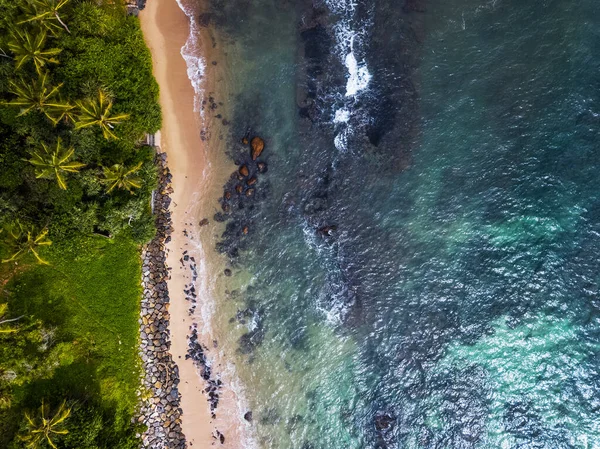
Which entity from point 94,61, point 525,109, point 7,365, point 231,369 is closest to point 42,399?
point 7,365

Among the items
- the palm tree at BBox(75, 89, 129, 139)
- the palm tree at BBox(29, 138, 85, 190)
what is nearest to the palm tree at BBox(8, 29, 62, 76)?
the palm tree at BBox(75, 89, 129, 139)

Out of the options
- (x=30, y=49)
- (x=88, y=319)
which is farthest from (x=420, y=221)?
(x=30, y=49)

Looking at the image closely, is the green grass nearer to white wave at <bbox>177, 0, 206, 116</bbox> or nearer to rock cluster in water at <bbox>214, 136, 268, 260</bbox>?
rock cluster in water at <bbox>214, 136, 268, 260</bbox>

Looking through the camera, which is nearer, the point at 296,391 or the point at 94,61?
the point at 94,61

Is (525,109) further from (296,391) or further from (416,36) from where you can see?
(296,391)

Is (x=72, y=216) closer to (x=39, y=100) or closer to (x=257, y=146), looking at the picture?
(x=39, y=100)

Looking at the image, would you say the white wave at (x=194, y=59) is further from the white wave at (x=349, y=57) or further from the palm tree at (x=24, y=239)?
the palm tree at (x=24, y=239)
